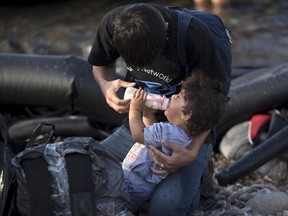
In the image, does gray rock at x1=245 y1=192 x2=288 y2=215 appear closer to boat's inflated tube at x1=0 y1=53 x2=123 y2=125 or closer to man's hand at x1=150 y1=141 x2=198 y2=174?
man's hand at x1=150 y1=141 x2=198 y2=174

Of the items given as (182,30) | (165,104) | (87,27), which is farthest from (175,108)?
(87,27)

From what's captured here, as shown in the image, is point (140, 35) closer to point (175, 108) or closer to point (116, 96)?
point (175, 108)

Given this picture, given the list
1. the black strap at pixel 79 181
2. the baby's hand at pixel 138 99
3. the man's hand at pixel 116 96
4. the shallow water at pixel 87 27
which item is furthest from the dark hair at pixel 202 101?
the shallow water at pixel 87 27

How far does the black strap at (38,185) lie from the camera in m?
3.01

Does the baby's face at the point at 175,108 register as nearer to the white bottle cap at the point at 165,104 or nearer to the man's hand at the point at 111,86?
the white bottle cap at the point at 165,104

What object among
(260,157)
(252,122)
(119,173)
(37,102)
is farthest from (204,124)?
(37,102)

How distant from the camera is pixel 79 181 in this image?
9.90 feet

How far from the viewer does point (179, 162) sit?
11.0ft

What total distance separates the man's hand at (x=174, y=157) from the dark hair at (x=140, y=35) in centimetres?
46

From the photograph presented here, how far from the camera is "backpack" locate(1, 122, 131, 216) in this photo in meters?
3.02

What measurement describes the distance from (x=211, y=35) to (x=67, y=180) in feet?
3.32

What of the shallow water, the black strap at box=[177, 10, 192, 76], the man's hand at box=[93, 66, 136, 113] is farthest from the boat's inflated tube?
the shallow water

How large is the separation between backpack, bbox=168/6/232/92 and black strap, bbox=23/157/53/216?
0.90 m

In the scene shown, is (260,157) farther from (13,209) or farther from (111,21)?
(13,209)
